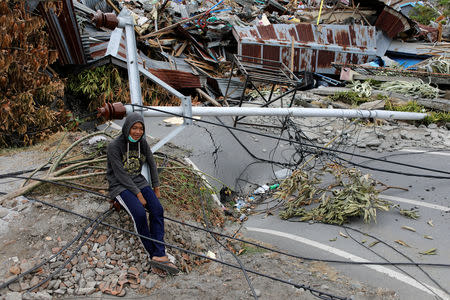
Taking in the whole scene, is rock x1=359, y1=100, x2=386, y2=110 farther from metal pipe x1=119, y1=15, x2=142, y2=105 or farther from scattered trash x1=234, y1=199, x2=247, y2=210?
metal pipe x1=119, y1=15, x2=142, y2=105

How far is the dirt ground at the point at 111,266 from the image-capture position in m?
3.51

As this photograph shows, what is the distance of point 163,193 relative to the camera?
5.31 metres

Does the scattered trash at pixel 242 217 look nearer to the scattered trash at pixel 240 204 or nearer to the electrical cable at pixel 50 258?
the scattered trash at pixel 240 204

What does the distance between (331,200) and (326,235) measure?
70 centimetres

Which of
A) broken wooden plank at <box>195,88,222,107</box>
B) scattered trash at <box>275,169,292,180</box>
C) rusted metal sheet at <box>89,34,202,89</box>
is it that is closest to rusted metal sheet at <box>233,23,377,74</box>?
broken wooden plank at <box>195,88,222,107</box>

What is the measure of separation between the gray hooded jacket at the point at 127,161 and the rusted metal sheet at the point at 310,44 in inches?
371

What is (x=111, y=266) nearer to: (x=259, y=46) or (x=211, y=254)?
(x=211, y=254)

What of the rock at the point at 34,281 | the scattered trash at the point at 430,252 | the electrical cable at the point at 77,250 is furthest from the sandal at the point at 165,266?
the scattered trash at the point at 430,252

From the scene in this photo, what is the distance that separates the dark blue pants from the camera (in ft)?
12.9

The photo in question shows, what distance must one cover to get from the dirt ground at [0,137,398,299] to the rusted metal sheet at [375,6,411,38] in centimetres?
1362

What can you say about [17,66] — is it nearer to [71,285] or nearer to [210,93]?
[71,285]

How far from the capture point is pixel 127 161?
13.4 ft

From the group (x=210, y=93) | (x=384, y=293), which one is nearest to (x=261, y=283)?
(x=384, y=293)

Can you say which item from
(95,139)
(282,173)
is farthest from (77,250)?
(282,173)
